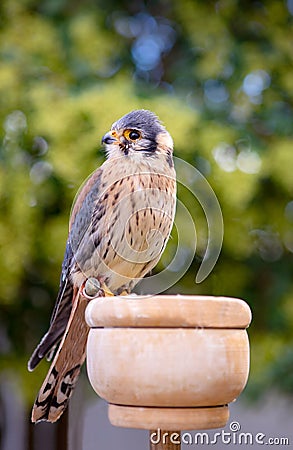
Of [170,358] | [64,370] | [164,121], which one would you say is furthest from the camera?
[164,121]

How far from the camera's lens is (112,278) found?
70cm

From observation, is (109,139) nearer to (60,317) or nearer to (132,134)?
(132,134)

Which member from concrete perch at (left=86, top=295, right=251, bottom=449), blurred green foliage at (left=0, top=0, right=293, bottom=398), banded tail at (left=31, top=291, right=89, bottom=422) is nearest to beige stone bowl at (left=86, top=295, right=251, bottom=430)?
concrete perch at (left=86, top=295, right=251, bottom=449)

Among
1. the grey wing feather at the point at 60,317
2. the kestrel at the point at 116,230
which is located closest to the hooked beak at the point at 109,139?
the kestrel at the point at 116,230

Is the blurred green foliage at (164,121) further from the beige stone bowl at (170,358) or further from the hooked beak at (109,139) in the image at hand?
the beige stone bowl at (170,358)

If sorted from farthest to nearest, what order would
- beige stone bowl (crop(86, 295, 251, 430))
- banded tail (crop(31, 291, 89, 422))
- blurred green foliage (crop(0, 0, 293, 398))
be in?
blurred green foliage (crop(0, 0, 293, 398))
banded tail (crop(31, 291, 89, 422))
beige stone bowl (crop(86, 295, 251, 430))

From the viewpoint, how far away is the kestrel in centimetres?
67

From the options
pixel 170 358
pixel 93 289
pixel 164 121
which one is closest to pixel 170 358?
pixel 170 358

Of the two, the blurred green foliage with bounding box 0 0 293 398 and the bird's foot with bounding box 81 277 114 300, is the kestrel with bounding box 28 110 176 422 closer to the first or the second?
the bird's foot with bounding box 81 277 114 300

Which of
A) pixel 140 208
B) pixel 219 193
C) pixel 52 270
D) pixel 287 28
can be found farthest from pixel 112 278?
pixel 287 28

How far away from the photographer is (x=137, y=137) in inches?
27.6

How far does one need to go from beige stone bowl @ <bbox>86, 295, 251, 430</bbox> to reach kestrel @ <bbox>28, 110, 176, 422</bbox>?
149mm

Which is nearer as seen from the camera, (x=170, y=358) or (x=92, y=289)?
(x=170, y=358)

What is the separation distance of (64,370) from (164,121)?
3.07 ft
